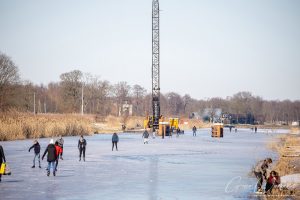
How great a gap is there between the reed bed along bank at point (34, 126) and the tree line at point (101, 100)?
38.5 ft

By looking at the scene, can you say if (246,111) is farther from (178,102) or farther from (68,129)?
(68,129)

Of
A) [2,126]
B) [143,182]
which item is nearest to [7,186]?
[143,182]

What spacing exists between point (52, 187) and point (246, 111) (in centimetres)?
14486

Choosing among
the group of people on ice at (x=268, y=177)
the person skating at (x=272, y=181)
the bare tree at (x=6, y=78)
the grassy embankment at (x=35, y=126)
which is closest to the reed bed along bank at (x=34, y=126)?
the grassy embankment at (x=35, y=126)

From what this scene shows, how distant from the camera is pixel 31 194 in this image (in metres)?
13.7

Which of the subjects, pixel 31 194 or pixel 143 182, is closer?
pixel 31 194

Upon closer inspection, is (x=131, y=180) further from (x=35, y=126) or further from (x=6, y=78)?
(x=6, y=78)

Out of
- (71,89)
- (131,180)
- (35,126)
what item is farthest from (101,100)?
(131,180)

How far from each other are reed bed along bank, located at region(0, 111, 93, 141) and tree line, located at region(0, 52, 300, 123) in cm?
1174

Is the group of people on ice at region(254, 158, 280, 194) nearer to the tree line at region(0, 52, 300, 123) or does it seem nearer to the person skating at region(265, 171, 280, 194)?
the person skating at region(265, 171, 280, 194)

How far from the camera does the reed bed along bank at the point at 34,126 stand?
42125mm

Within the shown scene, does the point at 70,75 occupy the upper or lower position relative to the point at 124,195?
upper

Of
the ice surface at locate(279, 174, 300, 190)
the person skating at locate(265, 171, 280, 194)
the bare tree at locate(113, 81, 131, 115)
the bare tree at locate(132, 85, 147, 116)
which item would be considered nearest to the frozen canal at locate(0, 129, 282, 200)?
the person skating at locate(265, 171, 280, 194)

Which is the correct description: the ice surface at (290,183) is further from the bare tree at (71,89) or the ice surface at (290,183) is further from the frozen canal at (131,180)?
the bare tree at (71,89)
